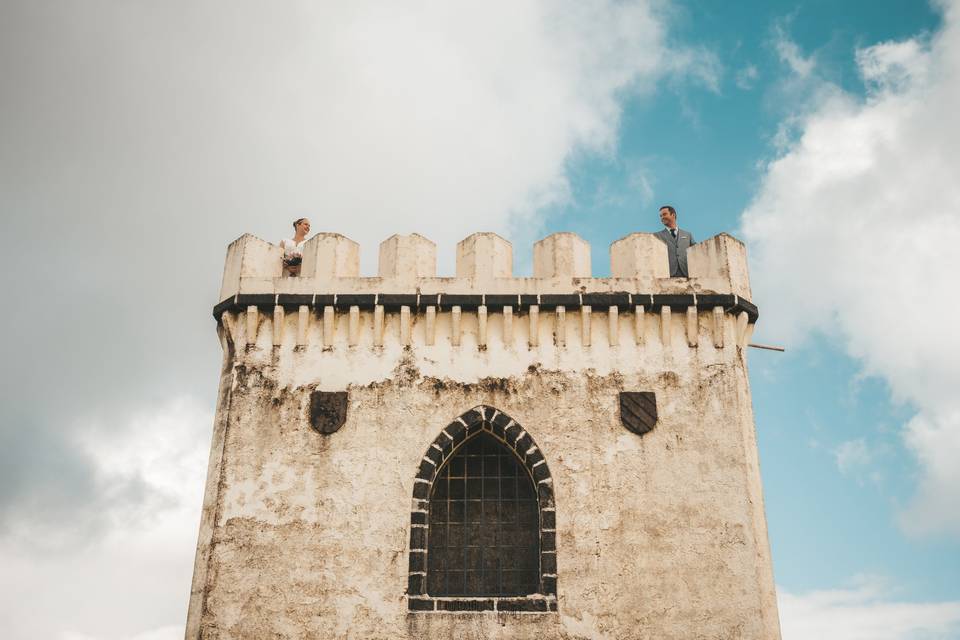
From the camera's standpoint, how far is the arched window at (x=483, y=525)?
1155cm

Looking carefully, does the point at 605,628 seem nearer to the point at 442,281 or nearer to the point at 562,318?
the point at 562,318

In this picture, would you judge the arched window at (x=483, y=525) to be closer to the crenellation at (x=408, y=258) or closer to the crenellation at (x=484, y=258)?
the crenellation at (x=484, y=258)

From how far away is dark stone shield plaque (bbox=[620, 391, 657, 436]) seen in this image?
12.1 meters

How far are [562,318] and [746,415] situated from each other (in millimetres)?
3006

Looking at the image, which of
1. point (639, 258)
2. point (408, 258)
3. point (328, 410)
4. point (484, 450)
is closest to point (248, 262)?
point (408, 258)

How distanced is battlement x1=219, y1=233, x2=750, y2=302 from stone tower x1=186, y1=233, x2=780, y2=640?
3 centimetres

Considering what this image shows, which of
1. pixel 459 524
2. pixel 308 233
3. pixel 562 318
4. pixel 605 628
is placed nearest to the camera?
pixel 605 628

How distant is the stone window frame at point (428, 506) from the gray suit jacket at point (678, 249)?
12.5ft

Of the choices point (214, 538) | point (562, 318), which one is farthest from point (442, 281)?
point (214, 538)

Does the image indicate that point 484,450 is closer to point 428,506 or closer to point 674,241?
point 428,506

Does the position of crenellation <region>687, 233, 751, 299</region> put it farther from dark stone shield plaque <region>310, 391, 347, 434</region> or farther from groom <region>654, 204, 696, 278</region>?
dark stone shield plaque <region>310, 391, 347, 434</region>

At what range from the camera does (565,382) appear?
40.6 ft

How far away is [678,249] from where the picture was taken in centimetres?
1380

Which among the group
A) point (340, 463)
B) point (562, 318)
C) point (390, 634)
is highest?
point (562, 318)
